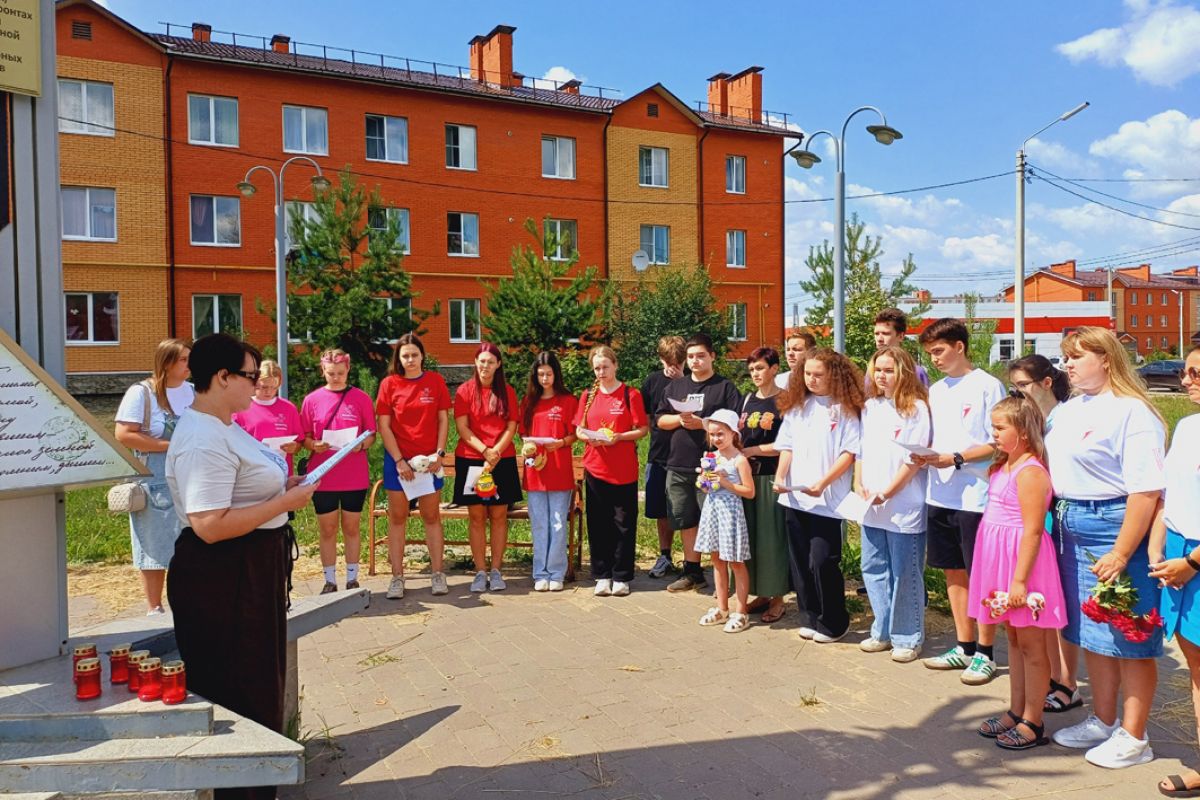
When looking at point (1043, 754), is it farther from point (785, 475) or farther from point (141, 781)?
point (141, 781)

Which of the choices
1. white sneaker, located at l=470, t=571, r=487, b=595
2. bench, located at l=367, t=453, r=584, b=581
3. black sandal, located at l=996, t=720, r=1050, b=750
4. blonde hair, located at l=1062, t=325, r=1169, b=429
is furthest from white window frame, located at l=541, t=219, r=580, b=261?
black sandal, located at l=996, t=720, r=1050, b=750

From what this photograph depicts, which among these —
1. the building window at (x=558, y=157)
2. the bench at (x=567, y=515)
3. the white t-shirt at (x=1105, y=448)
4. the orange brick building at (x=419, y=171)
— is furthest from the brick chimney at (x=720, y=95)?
the white t-shirt at (x=1105, y=448)

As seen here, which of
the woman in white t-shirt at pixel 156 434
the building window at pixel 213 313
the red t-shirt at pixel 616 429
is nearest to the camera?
the woman in white t-shirt at pixel 156 434

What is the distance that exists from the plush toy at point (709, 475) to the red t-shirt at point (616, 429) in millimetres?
1072

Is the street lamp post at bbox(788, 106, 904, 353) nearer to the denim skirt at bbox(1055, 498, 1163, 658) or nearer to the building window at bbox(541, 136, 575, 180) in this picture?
the denim skirt at bbox(1055, 498, 1163, 658)

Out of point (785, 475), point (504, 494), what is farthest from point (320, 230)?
point (785, 475)

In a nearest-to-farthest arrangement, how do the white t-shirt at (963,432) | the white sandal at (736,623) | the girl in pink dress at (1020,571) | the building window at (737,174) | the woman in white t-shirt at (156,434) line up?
the girl in pink dress at (1020,571), the white t-shirt at (963,432), the woman in white t-shirt at (156,434), the white sandal at (736,623), the building window at (737,174)

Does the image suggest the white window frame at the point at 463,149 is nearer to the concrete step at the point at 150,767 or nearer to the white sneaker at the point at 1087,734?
the white sneaker at the point at 1087,734

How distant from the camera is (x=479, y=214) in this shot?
31594 millimetres

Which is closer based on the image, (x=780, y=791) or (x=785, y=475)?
(x=780, y=791)

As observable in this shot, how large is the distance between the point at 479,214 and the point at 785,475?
26893 millimetres

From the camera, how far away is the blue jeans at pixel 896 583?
222 inches

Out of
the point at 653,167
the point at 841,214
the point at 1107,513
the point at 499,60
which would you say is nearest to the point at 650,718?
the point at 1107,513

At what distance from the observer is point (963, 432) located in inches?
212
